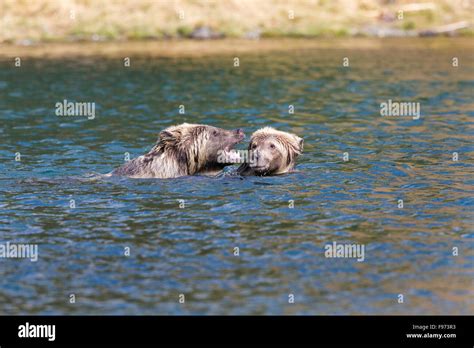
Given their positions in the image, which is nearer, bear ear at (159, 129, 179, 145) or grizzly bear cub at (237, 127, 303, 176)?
bear ear at (159, 129, 179, 145)

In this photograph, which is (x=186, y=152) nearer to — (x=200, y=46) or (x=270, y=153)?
(x=270, y=153)

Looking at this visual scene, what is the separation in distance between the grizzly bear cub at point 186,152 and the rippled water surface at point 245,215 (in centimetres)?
36

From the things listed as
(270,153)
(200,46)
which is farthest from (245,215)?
(200,46)

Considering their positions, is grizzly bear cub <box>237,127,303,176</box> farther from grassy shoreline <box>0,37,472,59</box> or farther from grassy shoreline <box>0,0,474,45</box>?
grassy shoreline <box>0,0,474,45</box>

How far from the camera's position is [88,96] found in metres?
31.8

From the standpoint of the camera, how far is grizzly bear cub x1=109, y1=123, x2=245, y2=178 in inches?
677

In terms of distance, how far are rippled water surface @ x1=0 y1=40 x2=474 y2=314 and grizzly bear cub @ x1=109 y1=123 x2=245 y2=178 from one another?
1.18 ft

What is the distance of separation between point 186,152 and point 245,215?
2718 millimetres

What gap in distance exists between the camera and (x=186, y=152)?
56.7 feet

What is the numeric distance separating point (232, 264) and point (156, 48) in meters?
34.7

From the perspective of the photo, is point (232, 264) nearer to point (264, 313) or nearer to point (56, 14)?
point (264, 313)

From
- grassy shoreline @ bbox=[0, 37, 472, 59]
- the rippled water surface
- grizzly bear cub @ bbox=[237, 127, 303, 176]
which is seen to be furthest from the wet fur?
grassy shoreline @ bbox=[0, 37, 472, 59]

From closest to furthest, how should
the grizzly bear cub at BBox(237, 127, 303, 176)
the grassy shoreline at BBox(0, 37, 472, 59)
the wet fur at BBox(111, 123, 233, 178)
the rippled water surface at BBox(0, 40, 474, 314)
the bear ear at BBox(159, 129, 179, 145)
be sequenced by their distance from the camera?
the rippled water surface at BBox(0, 40, 474, 314) < the bear ear at BBox(159, 129, 179, 145) < the wet fur at BBox(111, 123, 233, 178) < the grizzly bear cub at BBox(237, 127, 303, 176) < the grassy shoreline at BBox(0, 37, 472, 59)
